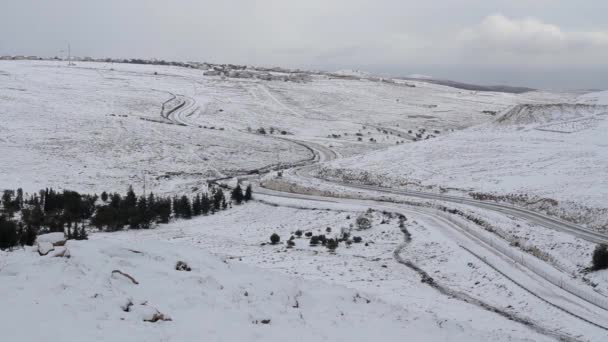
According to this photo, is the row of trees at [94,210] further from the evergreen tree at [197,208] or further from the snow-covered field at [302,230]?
the snow-covered field at [302,230]

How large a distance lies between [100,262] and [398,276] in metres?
15.0

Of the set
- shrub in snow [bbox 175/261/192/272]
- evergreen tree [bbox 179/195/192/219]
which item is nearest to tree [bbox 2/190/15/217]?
evergreen tree [bbox 179/195/192/219]

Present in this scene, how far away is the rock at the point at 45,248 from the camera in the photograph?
14.0 meters

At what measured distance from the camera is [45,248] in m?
14.2

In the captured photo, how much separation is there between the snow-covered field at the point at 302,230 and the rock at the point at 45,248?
0.85 feet

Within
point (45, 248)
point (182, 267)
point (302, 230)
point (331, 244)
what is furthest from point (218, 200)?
point (45, 248)

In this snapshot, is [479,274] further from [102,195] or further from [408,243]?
[102,195]

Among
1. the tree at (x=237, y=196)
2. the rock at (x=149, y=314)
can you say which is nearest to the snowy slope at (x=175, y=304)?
the rock at (x=149, y=314)

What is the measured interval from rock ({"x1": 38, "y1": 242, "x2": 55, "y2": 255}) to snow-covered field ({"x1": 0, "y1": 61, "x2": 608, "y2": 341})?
259 mm

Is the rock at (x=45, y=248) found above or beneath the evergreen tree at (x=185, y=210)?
above

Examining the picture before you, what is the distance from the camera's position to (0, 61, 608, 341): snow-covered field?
12.7 metres

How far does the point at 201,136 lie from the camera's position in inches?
3253

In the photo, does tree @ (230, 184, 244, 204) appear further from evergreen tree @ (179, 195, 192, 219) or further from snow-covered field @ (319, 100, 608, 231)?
snow-covered field @ (319, 100, 608, 231)

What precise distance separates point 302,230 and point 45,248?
23985 millimetres
